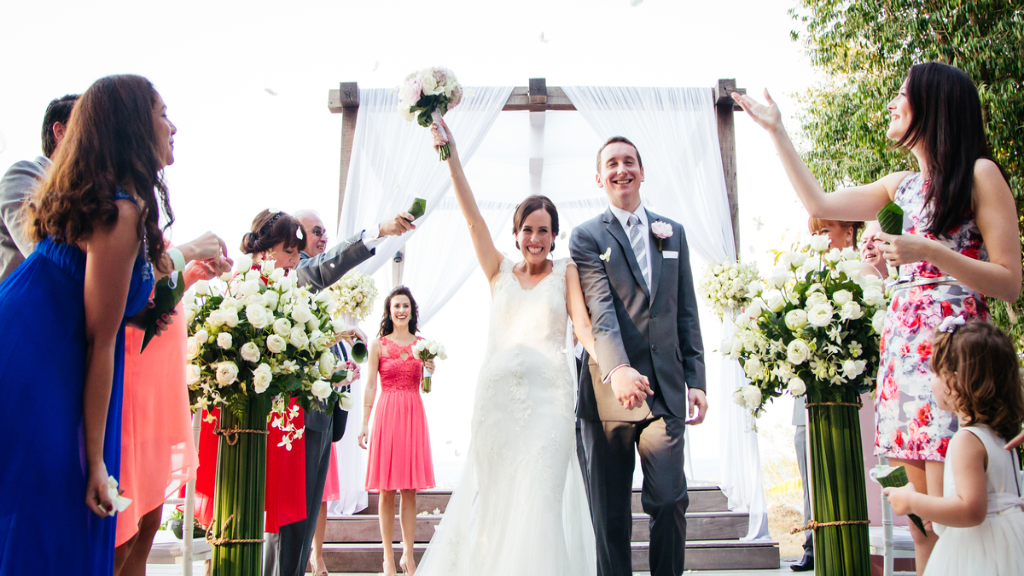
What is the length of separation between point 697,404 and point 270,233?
2339 mm

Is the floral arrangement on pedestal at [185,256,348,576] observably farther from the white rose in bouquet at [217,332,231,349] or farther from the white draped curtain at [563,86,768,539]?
the white draped curtain at [563,86,768,539]

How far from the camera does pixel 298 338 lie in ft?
9.20

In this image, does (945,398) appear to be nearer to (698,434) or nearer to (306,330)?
(306,330)

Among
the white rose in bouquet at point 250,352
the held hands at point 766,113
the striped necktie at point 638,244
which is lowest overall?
the white rose in bouquet at point 250,352

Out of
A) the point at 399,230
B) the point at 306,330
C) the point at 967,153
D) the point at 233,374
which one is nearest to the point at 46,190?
the point at 233,374

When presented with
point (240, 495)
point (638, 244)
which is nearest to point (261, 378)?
point (240, 495)

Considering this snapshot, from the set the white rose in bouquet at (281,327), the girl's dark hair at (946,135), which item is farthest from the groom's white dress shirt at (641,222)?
the white rose in bouquet at (281,327)

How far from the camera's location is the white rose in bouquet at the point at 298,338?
2800mm

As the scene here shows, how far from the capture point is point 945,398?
1.90 meters

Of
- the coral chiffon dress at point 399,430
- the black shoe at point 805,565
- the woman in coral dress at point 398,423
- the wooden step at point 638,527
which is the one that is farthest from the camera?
the wooden step at point 638,527

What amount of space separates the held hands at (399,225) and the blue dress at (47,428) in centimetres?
179

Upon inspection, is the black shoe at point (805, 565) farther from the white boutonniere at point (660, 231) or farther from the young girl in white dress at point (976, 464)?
the young girl in white dress at point (976, 464)

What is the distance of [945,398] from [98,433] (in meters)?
2.23

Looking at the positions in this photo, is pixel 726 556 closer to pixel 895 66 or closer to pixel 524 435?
pixel 524 435
